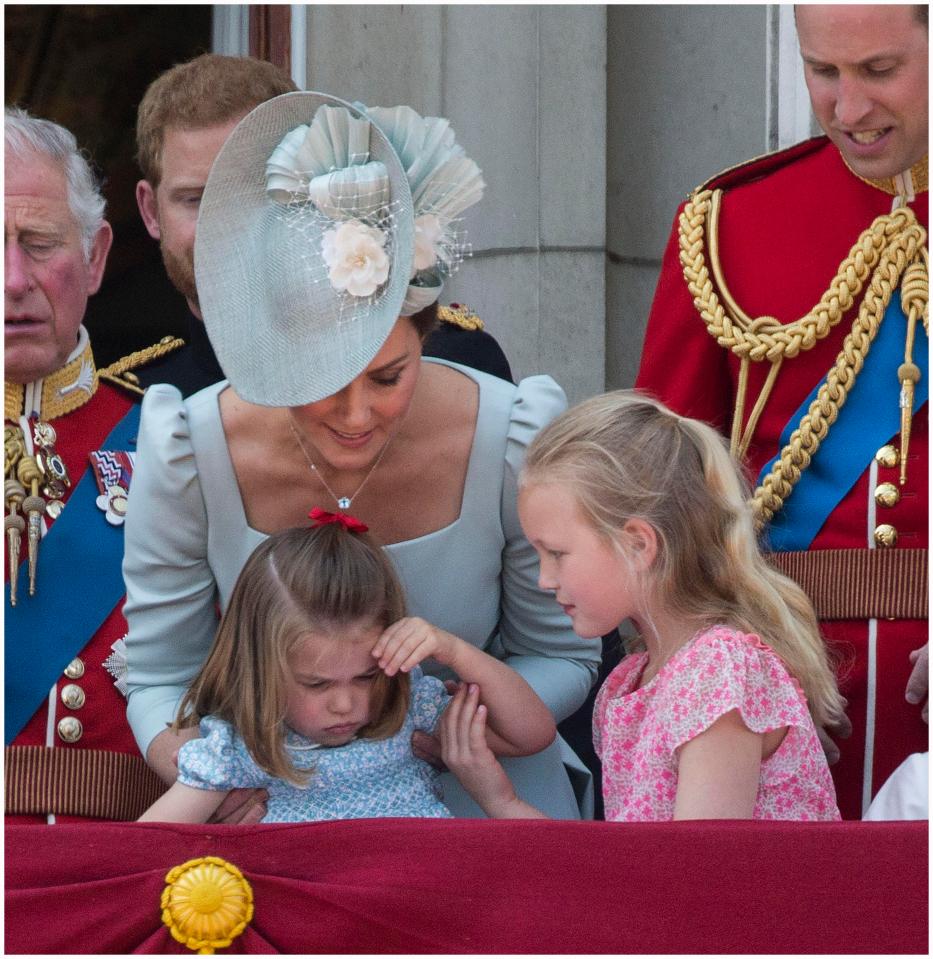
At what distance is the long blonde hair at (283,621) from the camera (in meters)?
2.25

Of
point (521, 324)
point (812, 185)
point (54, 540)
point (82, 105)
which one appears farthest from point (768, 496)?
point (82, 105)

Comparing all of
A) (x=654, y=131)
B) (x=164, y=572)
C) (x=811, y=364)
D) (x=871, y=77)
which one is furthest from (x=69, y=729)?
(x=654, y=131)

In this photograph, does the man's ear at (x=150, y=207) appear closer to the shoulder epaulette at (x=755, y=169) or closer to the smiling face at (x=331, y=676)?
the shoulder epaulette at (x=755, y=169)

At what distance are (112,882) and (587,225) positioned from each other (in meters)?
2.37

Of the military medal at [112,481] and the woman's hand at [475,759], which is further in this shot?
the military medal at [112,481]

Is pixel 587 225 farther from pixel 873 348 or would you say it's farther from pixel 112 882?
pixel 112 882

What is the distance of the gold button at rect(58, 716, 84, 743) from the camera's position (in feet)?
8.35

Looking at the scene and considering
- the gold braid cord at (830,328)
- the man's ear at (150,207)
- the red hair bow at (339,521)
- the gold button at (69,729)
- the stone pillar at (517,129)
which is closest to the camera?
the red hair bow at (339,521)

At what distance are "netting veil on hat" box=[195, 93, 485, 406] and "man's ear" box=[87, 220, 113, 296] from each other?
1.85 feet

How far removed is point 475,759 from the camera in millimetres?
2303

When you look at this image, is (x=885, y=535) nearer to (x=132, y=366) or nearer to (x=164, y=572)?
(x=164, y=572)

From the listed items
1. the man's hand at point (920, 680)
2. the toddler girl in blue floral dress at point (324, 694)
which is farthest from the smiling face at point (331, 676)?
the man's hand at point (920, 680)

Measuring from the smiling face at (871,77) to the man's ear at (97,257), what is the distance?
107cm

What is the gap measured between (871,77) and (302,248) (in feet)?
2.32
